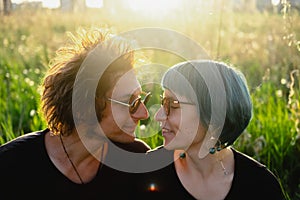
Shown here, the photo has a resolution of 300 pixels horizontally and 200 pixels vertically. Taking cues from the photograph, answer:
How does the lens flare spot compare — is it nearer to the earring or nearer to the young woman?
the young woman

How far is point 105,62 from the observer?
2.72 metres

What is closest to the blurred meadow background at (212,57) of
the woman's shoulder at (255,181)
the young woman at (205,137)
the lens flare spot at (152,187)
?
the young woman at (205,137)

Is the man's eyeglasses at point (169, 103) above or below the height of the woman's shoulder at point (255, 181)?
above

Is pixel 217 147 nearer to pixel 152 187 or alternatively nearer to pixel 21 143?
pixel 152 187

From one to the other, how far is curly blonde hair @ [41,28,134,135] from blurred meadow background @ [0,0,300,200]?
0.39m

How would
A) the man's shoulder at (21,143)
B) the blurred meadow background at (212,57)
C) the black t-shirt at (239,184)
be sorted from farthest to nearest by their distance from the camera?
the blurred meadow background at (212,57)
the man's shoulder at (21,143)
the black t-shirt at (239,184)

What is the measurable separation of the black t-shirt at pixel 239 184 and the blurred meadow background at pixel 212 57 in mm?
580

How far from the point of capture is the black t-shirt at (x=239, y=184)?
263cm

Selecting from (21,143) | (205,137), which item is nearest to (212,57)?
(205,137)

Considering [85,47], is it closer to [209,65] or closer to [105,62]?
[105,62]

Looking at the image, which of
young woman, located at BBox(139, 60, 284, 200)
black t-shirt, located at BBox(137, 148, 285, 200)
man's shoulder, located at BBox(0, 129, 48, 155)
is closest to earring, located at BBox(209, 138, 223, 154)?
young woman, located at BBox(139, 60, 284, 200)

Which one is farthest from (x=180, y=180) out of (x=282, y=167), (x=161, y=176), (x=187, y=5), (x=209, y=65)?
(x=187, y=5)

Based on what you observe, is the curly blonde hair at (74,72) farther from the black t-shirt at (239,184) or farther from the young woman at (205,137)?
the black t-shirt at (239,184)

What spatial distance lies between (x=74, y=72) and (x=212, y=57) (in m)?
2.11
